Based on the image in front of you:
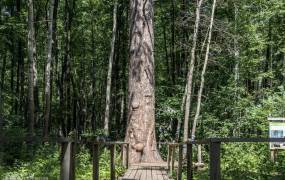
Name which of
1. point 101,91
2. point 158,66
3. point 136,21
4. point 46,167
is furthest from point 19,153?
point 101,91

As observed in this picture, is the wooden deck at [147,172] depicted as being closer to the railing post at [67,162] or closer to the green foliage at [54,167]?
the green foliage at [54,167]

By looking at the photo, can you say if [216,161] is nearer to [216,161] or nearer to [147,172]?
[216,161]

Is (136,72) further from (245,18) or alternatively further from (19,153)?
(245,18)

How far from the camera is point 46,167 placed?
33.4 feet

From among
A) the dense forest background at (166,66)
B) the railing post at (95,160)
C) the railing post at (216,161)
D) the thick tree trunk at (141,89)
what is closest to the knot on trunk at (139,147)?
the thick tree trunk at (141,89)

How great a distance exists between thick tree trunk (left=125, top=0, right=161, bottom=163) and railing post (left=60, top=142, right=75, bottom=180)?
7545 millimetres

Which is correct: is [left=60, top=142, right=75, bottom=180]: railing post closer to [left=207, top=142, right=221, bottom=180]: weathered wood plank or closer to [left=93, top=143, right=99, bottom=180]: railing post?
[left=207, top=142, right=221, bottom=180]: weathered wood plank

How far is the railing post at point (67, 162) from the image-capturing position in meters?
4.30

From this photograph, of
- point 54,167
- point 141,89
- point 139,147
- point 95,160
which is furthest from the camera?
point 141,89

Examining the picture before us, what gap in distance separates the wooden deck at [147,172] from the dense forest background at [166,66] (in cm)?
175

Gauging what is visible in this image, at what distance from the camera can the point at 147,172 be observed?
9.90 metres

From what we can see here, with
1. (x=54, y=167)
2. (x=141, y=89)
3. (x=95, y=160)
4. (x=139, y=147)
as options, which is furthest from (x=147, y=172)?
(x=95, y=160)

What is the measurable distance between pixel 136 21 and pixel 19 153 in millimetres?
5203

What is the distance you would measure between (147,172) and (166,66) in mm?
16544
